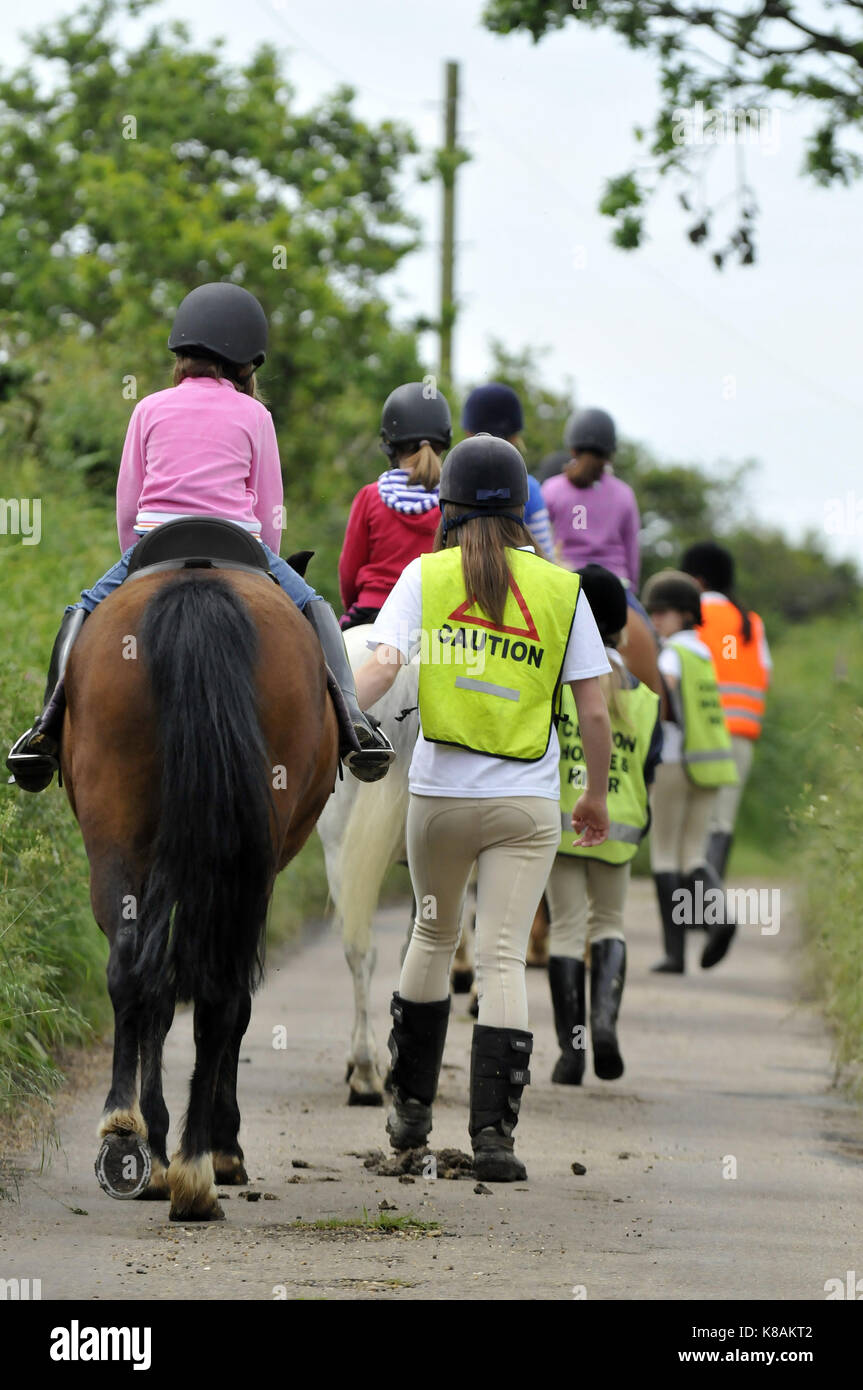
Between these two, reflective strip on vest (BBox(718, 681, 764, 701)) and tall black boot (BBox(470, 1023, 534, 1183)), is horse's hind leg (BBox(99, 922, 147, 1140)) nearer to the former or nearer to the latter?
tall black boot (BBox(470, 1023, 534, 1183))

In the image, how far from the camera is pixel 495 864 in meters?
6.39

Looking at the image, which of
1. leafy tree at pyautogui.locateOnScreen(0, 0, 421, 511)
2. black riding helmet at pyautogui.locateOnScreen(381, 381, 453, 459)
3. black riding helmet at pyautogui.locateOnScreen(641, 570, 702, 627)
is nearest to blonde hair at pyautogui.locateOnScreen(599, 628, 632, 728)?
black riding helmet at pyautogui.locateOnScreen(381, 381, 453, 459)

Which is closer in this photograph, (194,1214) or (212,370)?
(194,1214)

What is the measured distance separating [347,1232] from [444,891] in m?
1.39

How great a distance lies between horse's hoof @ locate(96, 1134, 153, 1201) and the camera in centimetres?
527

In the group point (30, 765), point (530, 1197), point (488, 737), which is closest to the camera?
point (30, 765)

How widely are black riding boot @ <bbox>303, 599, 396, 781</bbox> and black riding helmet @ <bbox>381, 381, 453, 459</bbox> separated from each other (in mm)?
1800

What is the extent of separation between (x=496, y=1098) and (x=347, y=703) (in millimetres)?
1247

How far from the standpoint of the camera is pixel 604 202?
13.3 meters

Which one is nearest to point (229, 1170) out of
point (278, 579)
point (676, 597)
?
point (278, 579)

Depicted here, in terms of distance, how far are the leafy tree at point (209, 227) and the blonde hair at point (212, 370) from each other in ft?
35.7

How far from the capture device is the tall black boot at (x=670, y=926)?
1237 cm

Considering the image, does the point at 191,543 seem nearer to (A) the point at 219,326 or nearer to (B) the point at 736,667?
(A) the point at 219,326
